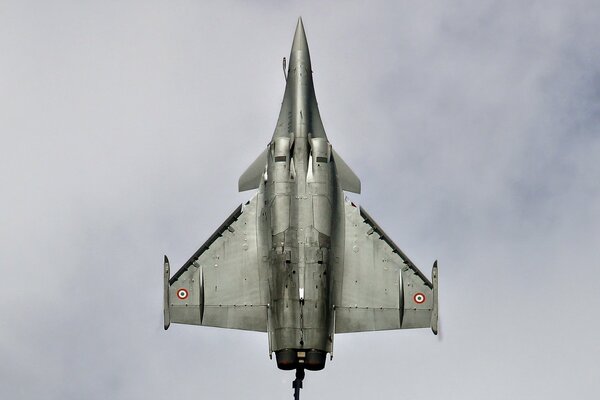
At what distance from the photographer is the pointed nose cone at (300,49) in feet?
230

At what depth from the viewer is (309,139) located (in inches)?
2574

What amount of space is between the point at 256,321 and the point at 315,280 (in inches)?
157

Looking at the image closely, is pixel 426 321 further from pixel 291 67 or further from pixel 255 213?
pixel 291 67

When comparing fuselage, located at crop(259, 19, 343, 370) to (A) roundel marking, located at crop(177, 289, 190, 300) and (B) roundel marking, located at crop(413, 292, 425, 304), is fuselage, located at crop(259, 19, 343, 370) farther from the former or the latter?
(B) roundel marking, located at crop(413, 292, 425, 304)

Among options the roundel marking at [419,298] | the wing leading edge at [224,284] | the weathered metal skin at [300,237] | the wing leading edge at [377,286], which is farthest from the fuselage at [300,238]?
the roundel marking at [419,298]

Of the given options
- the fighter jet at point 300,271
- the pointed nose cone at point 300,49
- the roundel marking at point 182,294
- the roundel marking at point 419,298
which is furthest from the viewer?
the pointed nose cone at point 300,49

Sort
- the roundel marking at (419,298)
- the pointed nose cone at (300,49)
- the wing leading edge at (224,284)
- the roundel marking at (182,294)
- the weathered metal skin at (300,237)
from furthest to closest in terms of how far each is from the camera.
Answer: the pointed nose cone at (300,49) < the roundel marking at (419,298) < the roundel marking at (182,294) < the wing leading edge at (224,284) < the weathered metal skin at (300,237)

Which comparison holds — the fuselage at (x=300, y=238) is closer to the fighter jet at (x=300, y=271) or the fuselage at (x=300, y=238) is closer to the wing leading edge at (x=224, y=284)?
the fighter jet at (x=300, y=271)

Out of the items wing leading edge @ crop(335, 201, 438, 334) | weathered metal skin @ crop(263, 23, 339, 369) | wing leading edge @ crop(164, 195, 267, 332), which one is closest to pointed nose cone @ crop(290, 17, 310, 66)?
weathered metal skin @ crop(263, 23, 339, 369)

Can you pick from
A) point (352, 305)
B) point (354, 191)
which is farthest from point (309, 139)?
point (352, 305)

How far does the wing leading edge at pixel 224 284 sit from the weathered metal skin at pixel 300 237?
210 centimetres

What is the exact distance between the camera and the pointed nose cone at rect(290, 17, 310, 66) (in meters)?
70.1

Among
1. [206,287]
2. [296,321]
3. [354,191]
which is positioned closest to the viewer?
[296,321]

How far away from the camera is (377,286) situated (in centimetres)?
6397
